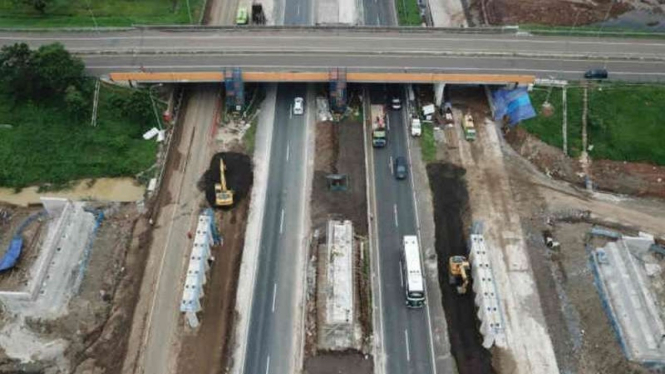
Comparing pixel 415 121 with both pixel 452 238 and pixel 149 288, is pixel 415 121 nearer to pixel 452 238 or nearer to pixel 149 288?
pixel 452 238

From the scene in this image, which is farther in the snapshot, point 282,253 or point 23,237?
point 23,237

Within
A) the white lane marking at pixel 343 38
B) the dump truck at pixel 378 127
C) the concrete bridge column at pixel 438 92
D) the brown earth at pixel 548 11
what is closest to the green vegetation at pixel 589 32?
the white lane marking at pixel 343 38

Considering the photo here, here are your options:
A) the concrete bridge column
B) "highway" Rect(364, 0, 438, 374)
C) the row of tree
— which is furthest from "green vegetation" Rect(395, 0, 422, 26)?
the row of tree

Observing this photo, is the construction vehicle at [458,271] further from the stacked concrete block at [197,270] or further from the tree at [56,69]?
the tree at [56,69]

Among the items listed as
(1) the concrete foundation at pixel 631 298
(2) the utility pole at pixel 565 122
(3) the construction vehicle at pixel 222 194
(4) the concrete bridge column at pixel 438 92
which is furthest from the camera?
(4) the concrete bridge column at pixel 438 92

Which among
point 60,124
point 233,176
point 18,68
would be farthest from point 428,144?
point 18,68

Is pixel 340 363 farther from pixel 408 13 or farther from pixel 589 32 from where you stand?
pixel 408 13
